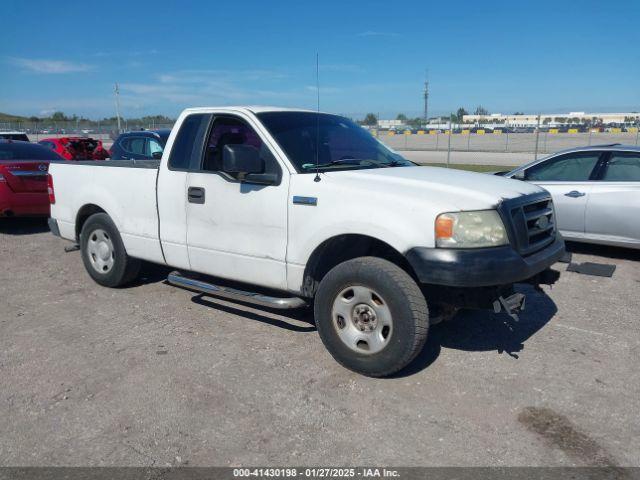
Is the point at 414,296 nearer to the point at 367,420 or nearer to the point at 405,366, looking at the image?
the point at 405,366

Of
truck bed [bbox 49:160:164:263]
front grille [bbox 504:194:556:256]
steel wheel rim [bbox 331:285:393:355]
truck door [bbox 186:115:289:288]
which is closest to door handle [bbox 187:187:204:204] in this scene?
truck door [bbox 186:115:289:288]

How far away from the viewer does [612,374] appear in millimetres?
4082

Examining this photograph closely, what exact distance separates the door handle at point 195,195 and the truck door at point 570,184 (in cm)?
506

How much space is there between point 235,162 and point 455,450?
2592 millimetres

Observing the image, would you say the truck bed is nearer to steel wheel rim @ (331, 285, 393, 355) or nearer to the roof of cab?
the roof of cab

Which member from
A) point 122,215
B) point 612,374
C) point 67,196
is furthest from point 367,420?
point 67,196

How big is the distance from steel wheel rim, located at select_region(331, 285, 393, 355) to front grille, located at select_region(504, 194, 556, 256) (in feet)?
3.42

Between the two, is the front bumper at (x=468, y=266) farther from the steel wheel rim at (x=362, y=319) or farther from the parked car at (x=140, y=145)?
the parked car at (x=140, y=145)

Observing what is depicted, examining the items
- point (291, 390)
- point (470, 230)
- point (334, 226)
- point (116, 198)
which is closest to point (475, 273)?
point (470, 230)

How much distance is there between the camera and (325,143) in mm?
4930

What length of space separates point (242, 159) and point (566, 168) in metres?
Answer: 5.50

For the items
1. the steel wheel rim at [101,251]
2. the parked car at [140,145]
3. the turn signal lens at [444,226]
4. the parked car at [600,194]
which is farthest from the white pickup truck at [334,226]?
the parked car at [140,145]

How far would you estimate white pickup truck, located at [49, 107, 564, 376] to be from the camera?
12.2ft

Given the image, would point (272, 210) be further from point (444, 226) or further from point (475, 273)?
point (475, 273)
